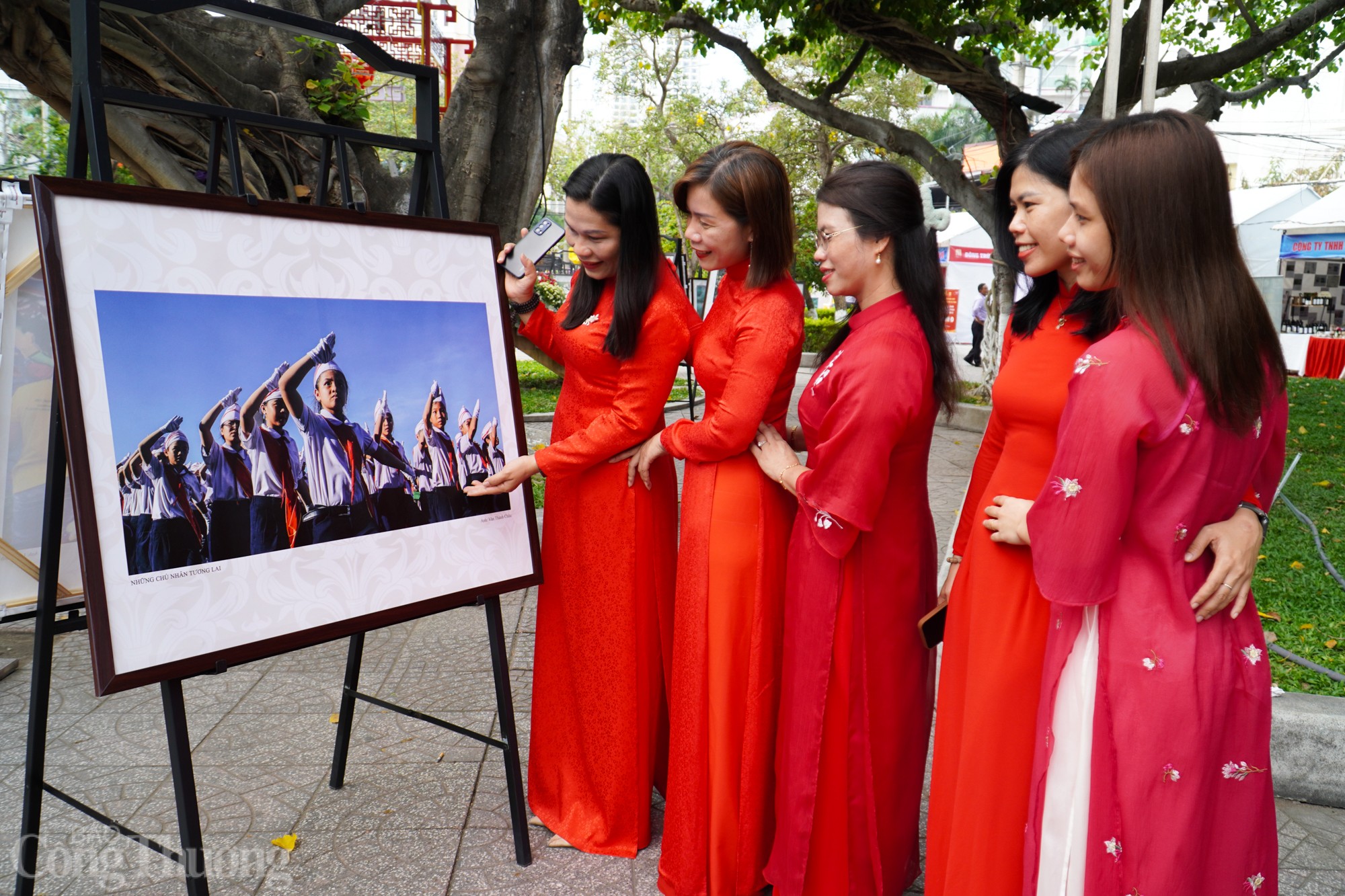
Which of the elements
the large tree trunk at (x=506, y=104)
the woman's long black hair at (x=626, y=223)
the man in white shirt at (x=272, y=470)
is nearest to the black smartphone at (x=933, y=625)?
the woman's long black hair at (x=626, y=223)

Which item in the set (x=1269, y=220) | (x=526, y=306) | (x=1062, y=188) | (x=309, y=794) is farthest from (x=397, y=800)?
(x=1269, y=220)

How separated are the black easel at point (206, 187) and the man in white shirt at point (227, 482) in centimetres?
24

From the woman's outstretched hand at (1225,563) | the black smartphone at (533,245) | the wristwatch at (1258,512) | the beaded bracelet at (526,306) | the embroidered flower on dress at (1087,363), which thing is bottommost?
the woman's outstretched hand at (1225,563)

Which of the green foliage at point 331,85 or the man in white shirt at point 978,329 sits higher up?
the green foliage at point 331,85

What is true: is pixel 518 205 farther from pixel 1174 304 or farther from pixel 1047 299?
pixel 1174 304

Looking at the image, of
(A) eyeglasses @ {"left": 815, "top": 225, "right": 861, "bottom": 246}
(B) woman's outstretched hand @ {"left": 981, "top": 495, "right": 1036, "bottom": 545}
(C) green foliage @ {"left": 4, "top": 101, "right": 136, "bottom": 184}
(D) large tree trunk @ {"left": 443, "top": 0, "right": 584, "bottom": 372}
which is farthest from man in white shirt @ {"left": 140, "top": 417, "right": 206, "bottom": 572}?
(C) green foliage @ {"left": 4, "top": 101, "right": 136, "bottom": 184}

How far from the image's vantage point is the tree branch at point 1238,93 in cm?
811

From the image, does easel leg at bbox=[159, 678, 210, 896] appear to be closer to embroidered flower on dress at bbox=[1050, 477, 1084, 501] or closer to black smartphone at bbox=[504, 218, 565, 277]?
black smartphone at bbox=[504, 218, 565, 277]

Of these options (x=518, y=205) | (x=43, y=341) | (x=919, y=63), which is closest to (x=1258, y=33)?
(x=919, y=63)

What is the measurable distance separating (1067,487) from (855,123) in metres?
7.97

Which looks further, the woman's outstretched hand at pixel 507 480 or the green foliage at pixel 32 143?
the green foliage at pixel 32 143

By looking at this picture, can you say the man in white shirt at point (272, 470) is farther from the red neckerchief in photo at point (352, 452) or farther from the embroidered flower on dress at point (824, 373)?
the embroidered flower on dress at point (824, 373)

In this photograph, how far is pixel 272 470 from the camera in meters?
1.82

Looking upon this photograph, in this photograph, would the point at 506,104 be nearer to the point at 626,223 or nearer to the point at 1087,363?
the point at 626,223
